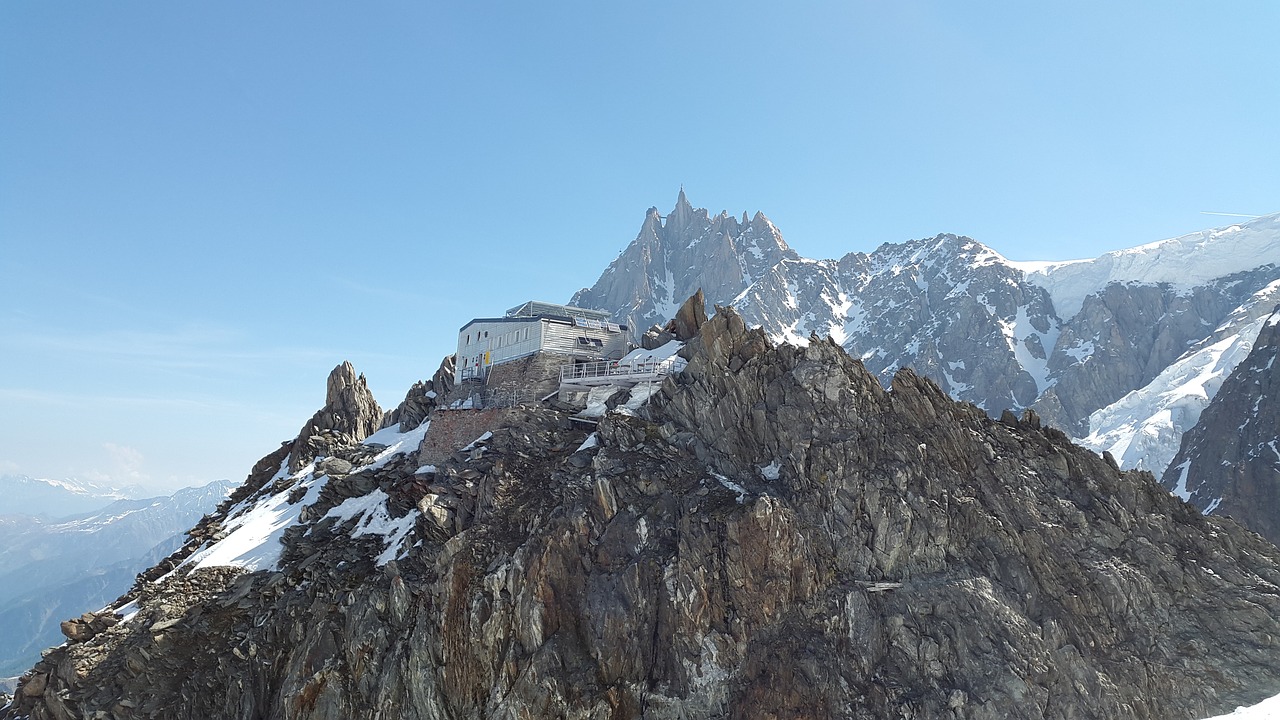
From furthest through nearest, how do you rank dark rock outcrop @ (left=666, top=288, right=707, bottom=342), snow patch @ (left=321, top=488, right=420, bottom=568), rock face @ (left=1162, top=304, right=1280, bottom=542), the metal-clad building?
rock face @ (left=1162, top=304, right=1280, bottom=542) → the metal-clad building → dark rock outcrop @ (left=666, top=288, right=707, bottom=342) → snow patch @ (left=321, top=488, right=420, bottom=568)

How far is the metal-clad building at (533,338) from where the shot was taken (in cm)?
5625

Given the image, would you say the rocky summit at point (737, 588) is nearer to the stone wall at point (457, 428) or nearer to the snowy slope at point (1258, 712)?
the snowy slope at point (1258, 712)

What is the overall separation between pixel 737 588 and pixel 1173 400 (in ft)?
632

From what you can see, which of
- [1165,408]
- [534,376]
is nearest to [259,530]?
[534,376]

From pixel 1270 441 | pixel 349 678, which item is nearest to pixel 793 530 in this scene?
pixel 349 678

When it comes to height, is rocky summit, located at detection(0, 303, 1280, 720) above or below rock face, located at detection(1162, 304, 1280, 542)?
above

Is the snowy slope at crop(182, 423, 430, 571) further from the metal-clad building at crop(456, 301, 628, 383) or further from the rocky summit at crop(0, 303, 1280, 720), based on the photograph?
the metal-clad building at crop(456, 301, 628, 383)

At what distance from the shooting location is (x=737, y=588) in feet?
104

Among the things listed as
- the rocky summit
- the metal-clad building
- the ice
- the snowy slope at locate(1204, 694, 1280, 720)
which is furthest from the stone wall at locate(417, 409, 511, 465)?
the ice

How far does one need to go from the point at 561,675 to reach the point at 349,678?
38.5 ft

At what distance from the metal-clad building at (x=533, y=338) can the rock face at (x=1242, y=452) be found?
10834cm

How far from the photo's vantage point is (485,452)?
44.2 metres

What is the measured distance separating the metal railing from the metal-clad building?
5.82 feet

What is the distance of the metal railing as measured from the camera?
49000 millimetres
